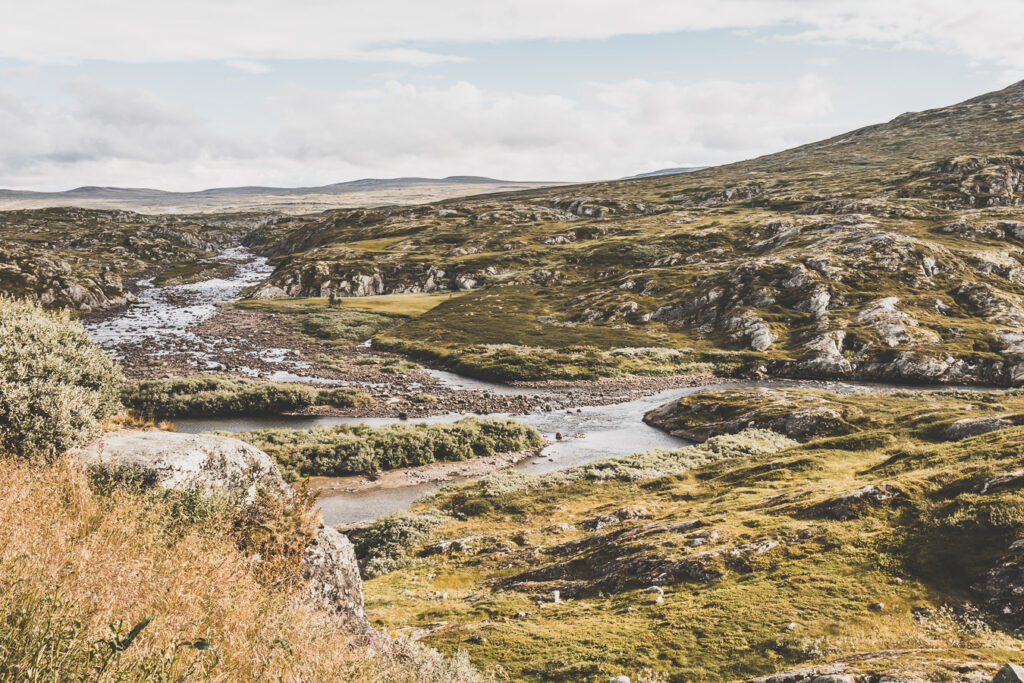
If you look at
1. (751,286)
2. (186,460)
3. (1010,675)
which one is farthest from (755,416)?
(751,286)

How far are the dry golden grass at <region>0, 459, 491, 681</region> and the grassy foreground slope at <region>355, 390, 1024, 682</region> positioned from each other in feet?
21.5

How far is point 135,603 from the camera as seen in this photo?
7.25 metres

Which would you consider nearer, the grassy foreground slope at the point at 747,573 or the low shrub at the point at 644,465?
the grassy foreground slope at the point at 747,573

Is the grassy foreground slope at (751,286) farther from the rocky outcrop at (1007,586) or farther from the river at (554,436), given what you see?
the rocky outcrop at (1007,586)

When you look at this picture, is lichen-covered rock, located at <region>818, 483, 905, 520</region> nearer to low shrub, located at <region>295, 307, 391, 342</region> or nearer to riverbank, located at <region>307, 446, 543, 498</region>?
riverbank, located at <region>307, 446, 543, 498</region>

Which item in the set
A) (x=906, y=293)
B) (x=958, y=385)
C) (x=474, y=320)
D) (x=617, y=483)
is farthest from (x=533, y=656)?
(x=906, y=293)

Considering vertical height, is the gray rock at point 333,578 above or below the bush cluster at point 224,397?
above

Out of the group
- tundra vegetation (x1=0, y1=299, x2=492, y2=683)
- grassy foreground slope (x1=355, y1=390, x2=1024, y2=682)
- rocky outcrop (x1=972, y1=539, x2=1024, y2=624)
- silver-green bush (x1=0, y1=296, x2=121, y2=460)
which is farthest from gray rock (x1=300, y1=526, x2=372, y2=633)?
rocky outcrop (x1=972, y1=539, x2=1024, y2=624)

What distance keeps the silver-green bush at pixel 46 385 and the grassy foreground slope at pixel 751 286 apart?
205 feet

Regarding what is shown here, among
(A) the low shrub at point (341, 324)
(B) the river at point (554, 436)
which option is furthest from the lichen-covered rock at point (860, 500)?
(A) the low shrub at point (341, 324)

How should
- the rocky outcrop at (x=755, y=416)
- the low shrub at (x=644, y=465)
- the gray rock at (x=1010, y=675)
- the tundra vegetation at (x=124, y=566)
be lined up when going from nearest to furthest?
the tundra vegetation at (x=124, y=566)
the gray rock at (x=1010, y=675)
the low shrub at (x=644, y=465)
the rocky outcrop at (x=755, y=416)

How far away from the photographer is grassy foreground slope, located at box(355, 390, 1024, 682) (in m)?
13.6

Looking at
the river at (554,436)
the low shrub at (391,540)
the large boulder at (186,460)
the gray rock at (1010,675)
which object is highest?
the large boulder at (186,460)

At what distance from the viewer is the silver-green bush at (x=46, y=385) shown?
478 inches
